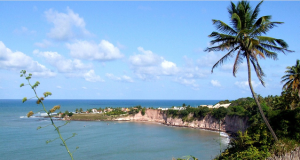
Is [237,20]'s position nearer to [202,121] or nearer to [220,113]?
[220,113]

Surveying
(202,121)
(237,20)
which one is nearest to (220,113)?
(202,121)

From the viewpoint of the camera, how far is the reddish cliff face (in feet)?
139

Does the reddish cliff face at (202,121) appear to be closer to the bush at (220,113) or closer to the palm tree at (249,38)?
the bush at (220,113)

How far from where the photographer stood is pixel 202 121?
168ft

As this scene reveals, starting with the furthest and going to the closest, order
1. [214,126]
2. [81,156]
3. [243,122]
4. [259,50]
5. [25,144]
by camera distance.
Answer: [214,126] < [243,122] < [25,144] < [81,156] < [259,50]

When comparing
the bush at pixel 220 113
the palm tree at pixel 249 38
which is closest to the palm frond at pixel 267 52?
the palm tree at pixel 249 38

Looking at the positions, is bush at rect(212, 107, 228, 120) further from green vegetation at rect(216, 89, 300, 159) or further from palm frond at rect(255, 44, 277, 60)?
palm frond at rect(255, 44, 277, 60)

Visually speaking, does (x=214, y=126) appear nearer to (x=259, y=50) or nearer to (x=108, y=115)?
(x=108, y=115)

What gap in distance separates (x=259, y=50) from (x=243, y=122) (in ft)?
108

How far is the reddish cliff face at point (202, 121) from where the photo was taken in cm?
4241

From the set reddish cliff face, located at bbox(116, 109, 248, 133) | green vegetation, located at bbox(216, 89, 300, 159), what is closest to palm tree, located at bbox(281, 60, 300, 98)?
green vegetation, located at bbox(216, 89, 300, 159)

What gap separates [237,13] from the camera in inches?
431

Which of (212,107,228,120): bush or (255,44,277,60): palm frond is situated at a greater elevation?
(255,44,277,60): palm frond

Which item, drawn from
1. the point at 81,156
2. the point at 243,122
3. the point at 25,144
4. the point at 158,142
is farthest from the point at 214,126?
the point at 25,144
